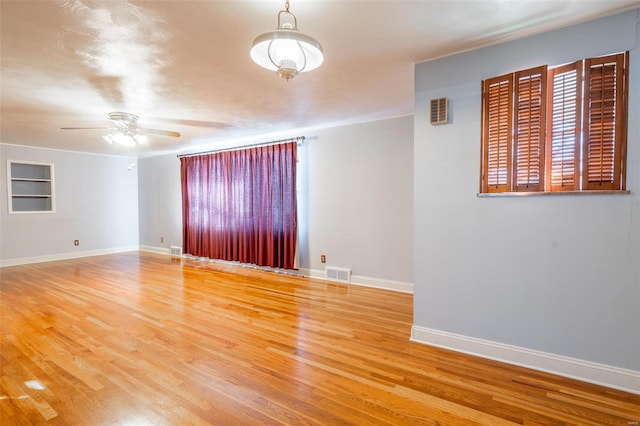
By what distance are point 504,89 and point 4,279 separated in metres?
7.29

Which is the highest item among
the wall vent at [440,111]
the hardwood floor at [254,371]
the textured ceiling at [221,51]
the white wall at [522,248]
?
the textured ceiling at [221,51]

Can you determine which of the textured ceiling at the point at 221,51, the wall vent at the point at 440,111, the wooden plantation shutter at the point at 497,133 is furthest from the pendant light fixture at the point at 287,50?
the wooden plantation shutter at the point at 497,133

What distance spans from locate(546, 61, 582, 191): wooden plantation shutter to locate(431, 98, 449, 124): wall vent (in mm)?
689

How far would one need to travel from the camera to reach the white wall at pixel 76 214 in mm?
6227

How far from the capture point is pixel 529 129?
7.55ft

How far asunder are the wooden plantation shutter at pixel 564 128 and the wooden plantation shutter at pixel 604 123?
42mm

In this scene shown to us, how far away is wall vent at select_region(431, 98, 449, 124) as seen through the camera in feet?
8.54

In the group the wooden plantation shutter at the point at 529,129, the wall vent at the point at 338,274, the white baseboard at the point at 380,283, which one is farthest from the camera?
the wall vent at the point at 338,274

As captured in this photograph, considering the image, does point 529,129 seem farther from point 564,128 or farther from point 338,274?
point 338,274

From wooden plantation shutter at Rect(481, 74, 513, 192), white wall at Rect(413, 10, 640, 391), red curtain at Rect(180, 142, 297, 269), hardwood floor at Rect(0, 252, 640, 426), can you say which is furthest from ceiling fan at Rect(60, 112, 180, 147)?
wooden plantation shutter at Rect(481, 74, 513, 192)

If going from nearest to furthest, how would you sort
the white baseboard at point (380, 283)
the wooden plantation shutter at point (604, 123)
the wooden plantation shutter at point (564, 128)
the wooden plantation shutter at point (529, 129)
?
the wooden plantation shutter at point (604, 123)
the wooden plantation shutter at point (564, 128)
the wooden plantation shutter at point (529, 129)
the white baseboard at point (380, 283)

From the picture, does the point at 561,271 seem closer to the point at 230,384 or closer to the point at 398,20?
the point at 398,20

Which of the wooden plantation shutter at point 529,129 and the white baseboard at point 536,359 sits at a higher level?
the wooden plantation shutter at point 529,129

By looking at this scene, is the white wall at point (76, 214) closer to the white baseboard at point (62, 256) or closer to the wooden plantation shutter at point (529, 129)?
the white baseboard at point (62, 256)
